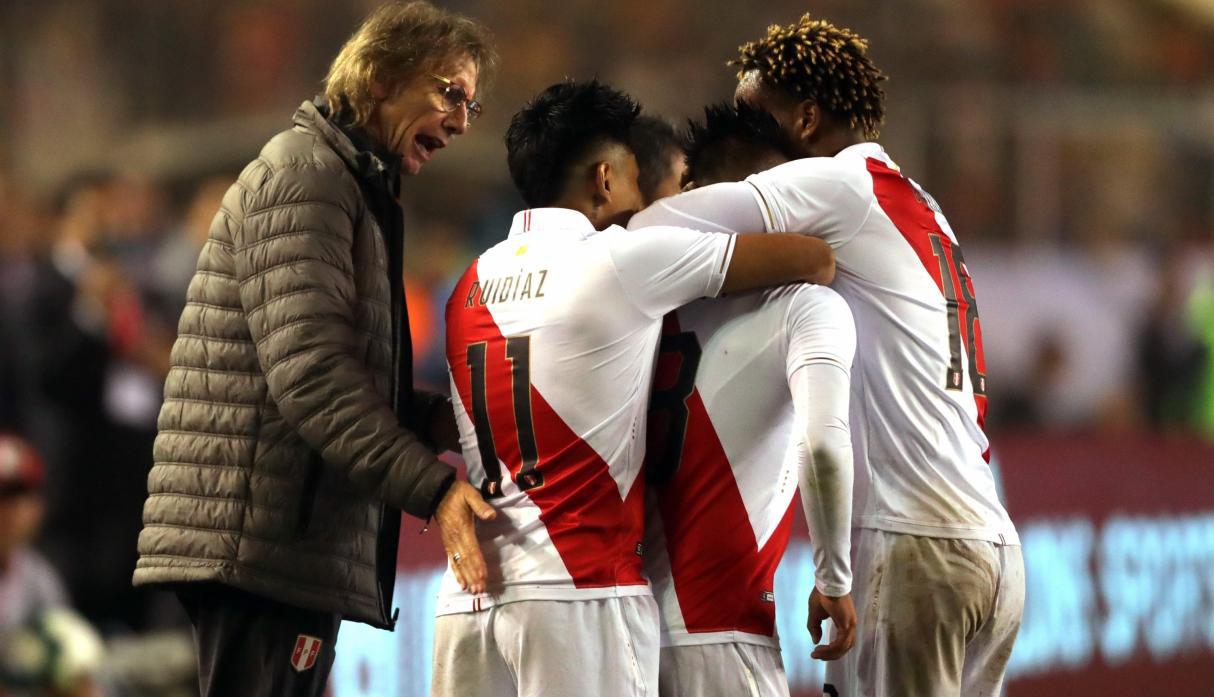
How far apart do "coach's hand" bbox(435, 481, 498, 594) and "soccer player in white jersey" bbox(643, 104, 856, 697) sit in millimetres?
421

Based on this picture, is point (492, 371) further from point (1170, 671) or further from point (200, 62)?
point (1170, 671)

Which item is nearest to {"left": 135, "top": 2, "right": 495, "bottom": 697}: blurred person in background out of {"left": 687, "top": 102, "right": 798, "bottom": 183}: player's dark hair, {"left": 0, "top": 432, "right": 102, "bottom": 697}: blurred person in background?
{"left": 687, "top": 102, "right": 798, "bottom": 183}: player's dark hair

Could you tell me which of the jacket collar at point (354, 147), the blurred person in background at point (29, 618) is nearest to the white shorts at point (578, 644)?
the jacket collar at point (354, 147)

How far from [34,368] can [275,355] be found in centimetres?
438

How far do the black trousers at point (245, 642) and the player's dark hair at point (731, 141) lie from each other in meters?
1.38

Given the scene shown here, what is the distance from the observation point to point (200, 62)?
8.87 meters

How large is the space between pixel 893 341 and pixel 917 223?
300 mm

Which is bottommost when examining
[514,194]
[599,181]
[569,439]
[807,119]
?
[569,439]

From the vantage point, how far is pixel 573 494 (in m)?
3.31

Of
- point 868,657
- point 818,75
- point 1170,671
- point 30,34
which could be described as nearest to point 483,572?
point 868,657

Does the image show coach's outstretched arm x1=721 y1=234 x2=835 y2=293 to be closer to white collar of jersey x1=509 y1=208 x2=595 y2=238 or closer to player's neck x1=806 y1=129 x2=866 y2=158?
white collar of jersey x1=509 y1=208 x2=595 y2=238

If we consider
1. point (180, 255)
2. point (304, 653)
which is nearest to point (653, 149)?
point (304, 653)

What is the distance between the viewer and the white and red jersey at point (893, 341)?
11.7 feet

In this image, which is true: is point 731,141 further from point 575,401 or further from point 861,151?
point 575,401
